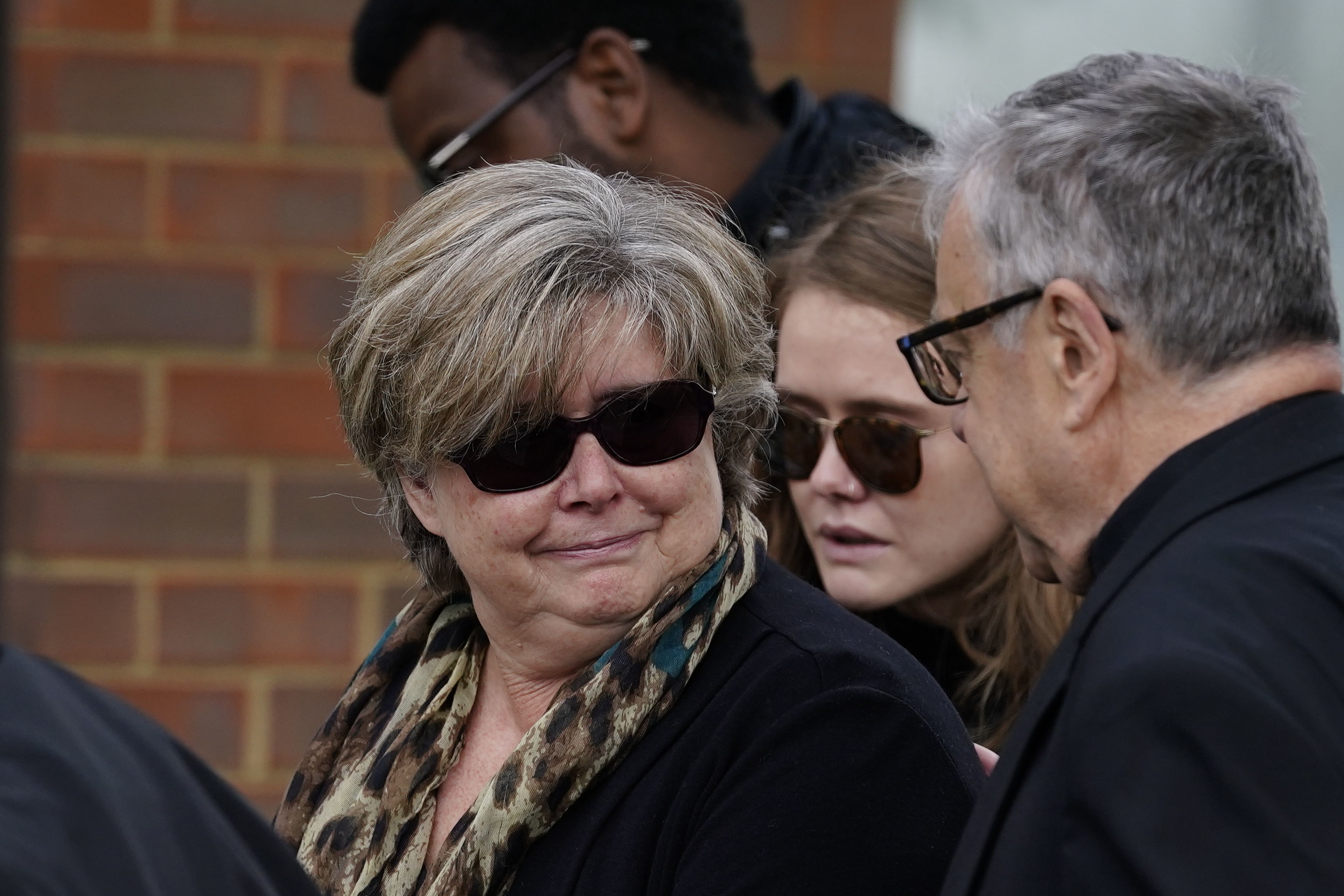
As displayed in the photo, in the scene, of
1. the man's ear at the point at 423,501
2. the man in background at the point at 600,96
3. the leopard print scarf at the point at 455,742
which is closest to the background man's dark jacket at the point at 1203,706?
the leopard print scarf at the point at 455,742

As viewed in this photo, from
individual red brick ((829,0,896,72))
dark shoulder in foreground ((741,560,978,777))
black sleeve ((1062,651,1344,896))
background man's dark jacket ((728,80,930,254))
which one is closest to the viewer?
black sleeve ((1062,651,1344,896))

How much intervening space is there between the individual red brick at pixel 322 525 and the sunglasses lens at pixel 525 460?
65.0 inches

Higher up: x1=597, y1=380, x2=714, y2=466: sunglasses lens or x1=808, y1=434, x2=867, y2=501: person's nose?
x1=597, y1=380, x2=714, y2=466: sunglasses lens

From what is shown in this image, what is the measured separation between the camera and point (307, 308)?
143 inches

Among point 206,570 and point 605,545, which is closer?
point 605,545

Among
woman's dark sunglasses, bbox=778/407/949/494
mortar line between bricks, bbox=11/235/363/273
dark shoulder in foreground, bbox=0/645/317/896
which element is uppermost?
dark shoulder in foreground, bbox=0/645/317/896

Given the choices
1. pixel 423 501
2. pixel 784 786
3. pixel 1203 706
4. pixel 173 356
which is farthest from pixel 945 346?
pixel 173 356

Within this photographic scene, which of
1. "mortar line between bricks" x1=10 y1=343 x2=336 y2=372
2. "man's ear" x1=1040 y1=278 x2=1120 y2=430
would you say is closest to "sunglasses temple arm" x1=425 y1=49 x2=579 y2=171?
"mortar line between bricks" x1=10 y1=343 x2=336 y2=372

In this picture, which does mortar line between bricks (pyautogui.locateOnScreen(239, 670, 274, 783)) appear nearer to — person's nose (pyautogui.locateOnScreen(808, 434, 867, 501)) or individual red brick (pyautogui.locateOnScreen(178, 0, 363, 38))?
individual red brick (pyautogui.locateOnScreen(178, 0, 363, 38))

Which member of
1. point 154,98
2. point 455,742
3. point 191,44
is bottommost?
point 455,742

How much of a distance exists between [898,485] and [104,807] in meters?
1.57

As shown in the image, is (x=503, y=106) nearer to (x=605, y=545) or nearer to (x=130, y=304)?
(x=130, y=304)

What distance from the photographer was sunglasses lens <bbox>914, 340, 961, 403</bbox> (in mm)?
1835

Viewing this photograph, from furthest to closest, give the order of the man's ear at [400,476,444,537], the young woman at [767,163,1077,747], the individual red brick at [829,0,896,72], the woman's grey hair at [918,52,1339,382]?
the individual red brick at [829,0,896,72], the young woman at [767,163,1077,747], the man's ear at [400,476,444,537], the woman's grey hair at [918,52,1339,382]
